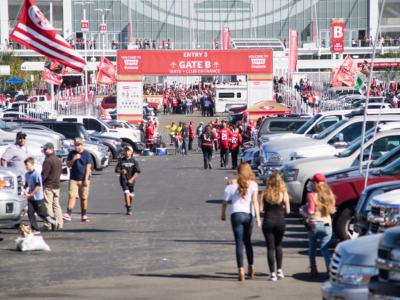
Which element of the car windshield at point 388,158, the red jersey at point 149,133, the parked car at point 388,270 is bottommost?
the red jersey at point 149,133

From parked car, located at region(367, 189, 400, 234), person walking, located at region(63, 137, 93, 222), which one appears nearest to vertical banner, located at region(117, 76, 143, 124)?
person walking, located at region(63, 137, 93, 222)

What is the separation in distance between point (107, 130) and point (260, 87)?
12.6m

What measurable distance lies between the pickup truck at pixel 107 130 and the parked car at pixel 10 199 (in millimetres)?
16821

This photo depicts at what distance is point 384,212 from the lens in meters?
7.30

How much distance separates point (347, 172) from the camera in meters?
10.3

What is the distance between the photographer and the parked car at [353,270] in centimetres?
532

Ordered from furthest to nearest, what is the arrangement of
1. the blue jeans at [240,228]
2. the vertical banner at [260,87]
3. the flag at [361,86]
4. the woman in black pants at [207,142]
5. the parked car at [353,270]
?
1. the vertical banner at [260,87]
2. the woman in black pants at [207,142]
3. the flag at [361,86]
4. the blue jeans at [240,228]
5. the parked car at [353,270]

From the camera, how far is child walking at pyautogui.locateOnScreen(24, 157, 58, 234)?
10.8 meters

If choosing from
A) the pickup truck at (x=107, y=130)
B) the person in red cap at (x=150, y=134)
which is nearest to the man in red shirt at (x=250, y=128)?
the person in red cap at (x=150, y=134)

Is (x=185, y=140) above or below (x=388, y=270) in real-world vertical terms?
below

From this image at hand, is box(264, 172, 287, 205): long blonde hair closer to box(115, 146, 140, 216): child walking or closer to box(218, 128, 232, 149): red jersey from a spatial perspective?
box(115, 146, 140, 216): child walking

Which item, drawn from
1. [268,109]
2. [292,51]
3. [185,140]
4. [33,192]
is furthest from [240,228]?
[292,51]

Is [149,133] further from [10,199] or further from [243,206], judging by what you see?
[243,206]

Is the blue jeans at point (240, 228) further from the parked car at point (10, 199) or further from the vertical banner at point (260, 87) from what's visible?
the vertical banner at point (260, 87)
